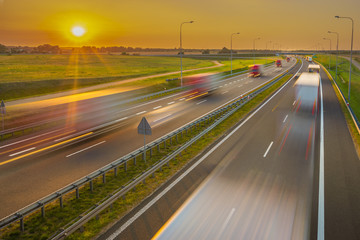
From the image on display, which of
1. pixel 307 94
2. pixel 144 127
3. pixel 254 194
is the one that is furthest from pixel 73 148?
pixel 307 94

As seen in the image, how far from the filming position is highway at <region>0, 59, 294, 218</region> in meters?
12.2

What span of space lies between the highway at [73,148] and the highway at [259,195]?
461 centimetres

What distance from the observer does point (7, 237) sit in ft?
28.6

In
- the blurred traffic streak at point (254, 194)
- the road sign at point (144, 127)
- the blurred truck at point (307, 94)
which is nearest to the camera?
the blurred traffic streak at point (254, 194)

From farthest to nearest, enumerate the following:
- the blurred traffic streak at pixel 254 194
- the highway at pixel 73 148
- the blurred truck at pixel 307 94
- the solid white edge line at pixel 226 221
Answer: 1. the blurred truck at pixel 307 94
2. the highway at pixel 73 148
3. the blurred traffic streak at pixel 254 194
4. the solid white edge line at pixel 226 221

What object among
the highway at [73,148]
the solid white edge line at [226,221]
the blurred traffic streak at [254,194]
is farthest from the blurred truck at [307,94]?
the solid white edge line at [226,221]

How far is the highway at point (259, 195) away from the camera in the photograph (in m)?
9.05

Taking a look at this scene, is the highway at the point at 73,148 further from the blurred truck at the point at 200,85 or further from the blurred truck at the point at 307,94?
the blurred truck at the point at 200,85

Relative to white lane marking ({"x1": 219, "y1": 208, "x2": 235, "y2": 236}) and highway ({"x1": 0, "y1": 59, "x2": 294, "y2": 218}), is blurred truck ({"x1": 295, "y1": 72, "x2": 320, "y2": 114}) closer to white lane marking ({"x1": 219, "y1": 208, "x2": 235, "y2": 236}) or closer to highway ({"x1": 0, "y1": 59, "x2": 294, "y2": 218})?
highway ({"x1": 0, "y1": 59, "x2": 294, "y2": 218})

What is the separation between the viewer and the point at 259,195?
11.4 metres

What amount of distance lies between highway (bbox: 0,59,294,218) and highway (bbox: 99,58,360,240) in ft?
15.1

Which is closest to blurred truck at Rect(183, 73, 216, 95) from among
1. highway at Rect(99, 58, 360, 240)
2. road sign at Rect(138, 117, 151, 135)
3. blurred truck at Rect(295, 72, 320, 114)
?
blurred truck at Rect(295, 72, 320, 114)

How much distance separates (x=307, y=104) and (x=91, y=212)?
30.3 meters

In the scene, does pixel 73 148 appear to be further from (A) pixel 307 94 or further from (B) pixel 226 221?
(A) pixel 307 94
